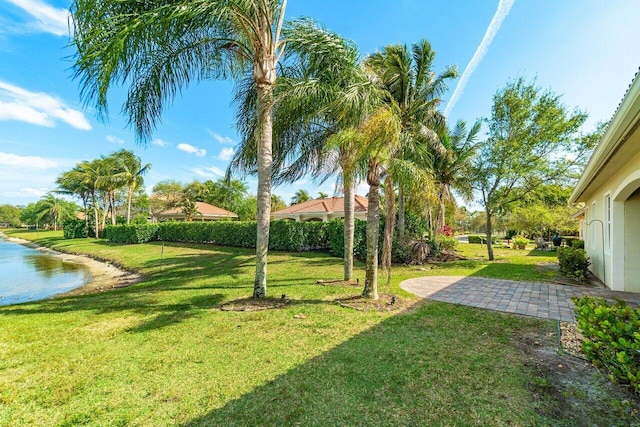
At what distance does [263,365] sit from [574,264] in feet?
35.3

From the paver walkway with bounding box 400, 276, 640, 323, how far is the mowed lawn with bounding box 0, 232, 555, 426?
2.78ft

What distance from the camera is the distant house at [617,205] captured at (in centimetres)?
529

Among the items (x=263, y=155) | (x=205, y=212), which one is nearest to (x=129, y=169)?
(x=205, y=212)

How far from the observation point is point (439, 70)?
13.8 m

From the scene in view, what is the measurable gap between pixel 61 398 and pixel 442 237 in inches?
608

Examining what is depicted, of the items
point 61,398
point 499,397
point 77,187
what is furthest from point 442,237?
point 77,187

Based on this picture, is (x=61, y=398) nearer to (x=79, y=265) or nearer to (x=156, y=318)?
(x=156, y=318)

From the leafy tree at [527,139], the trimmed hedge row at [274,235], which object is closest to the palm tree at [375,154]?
the trimmed hedge row at [274,235]

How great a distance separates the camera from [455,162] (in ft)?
55.6

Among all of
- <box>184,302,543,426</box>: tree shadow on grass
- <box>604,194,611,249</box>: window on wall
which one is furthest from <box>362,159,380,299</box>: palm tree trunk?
<box>604,194,611,249</box>: window on wall

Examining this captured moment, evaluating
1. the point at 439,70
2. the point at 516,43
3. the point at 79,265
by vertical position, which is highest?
the point at 439,70

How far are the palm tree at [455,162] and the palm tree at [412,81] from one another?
248 centimetres

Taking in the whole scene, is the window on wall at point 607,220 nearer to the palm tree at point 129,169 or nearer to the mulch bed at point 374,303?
the mulch bed at point 374,303

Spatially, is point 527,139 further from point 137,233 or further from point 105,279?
point 137,233
